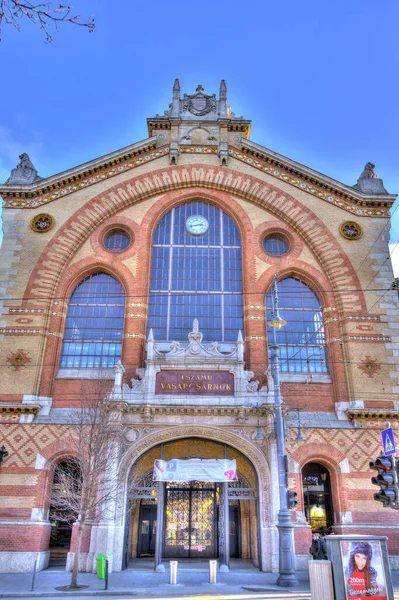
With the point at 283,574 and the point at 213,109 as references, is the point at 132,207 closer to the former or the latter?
the point at 213,109

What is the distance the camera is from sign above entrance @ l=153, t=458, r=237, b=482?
805 inches

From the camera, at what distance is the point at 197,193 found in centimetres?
2716

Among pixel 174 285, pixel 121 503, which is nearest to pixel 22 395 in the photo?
pixel 121 503

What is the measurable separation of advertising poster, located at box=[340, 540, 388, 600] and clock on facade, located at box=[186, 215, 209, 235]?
61.8ft

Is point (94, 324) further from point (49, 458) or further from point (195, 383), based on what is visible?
point (49, 458)

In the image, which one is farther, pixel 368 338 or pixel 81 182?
pixel 81 182

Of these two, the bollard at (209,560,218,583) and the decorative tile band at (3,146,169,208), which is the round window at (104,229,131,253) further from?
the bollard at (209,560,218,583)

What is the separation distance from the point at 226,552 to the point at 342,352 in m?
10.1

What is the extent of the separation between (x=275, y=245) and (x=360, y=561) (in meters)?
18.4

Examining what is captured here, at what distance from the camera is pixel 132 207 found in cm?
2659

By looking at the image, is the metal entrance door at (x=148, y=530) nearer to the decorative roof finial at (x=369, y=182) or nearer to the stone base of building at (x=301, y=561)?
the stone base of building at (x=301, y=561)

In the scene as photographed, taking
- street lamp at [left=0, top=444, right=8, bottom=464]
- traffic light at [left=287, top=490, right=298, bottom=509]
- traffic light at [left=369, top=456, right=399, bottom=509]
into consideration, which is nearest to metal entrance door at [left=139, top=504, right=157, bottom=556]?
street lamp at [left=0, top=444, right=8, bottom=464]

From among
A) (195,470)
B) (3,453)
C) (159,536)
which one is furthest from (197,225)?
(159,536)

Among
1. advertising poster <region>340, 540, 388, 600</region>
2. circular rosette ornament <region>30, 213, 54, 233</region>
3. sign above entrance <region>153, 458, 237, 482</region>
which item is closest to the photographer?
advertising poster <region>340, 540, 388, 600</region>
